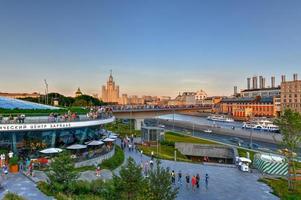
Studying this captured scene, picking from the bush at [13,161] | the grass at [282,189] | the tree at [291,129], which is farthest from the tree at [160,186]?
the tree at [291,129]

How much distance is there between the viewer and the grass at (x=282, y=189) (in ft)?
91.4

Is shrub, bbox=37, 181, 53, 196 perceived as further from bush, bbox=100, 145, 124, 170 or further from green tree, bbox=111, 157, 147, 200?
bush, bbox=100, 145, 124, 170

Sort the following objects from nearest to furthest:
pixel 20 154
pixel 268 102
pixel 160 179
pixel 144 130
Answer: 1. pixel 160 179
2. pixel 20 154
3. pixel 144 130
4. pixel 268 102

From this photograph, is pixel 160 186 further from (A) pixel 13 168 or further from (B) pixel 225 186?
(A) pixel 13 168

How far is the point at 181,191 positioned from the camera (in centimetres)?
2867

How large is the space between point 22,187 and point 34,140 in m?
11.2

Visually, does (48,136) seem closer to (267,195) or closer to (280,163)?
(267,195)

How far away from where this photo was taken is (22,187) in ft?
84.1

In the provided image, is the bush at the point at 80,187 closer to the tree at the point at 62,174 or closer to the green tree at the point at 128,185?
the tree at the point at 62,174

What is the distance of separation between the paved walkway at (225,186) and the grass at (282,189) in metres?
0.66

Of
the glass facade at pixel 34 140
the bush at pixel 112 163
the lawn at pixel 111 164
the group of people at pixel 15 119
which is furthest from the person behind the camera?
the bush at pixel 112 163

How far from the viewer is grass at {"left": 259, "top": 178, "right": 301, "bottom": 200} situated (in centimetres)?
2786

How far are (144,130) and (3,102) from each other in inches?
1014

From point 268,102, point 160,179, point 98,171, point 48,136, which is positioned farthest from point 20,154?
point 268,102
